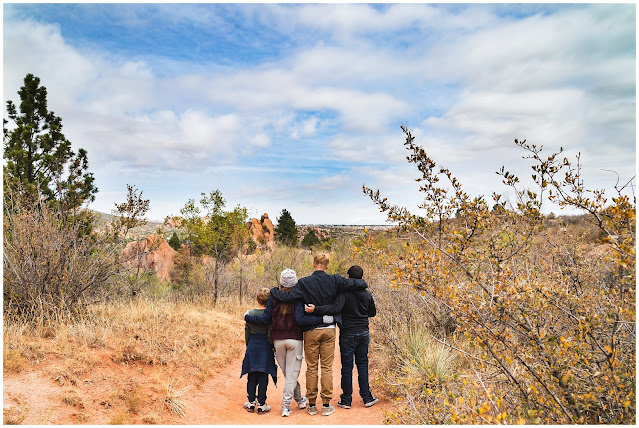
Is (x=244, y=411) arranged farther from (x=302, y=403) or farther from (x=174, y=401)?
(x=174, y=401)

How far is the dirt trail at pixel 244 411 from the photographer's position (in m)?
5.61

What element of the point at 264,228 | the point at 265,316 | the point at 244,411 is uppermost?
the point at 264,228

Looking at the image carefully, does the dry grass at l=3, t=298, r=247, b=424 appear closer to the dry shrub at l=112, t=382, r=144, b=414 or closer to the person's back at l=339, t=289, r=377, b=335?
the dry shrub at l=112, t=382, r=144, b=414

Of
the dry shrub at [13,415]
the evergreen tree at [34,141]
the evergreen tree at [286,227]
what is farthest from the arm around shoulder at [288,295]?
the evergreen tree at [286,227]

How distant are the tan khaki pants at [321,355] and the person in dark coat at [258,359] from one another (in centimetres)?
53

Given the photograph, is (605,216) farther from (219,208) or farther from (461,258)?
(219,208)

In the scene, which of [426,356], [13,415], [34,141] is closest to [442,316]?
[426,356]

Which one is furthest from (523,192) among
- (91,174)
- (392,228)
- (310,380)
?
(91,174)

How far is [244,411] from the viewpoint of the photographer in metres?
6.15

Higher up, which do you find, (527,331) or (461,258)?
(461,258)

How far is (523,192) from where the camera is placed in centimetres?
425

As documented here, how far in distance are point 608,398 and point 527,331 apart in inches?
27.3

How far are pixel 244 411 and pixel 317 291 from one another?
2.14 meters

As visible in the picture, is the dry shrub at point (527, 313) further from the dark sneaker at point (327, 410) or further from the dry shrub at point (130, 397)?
the dry shrub at point (130, 397)
